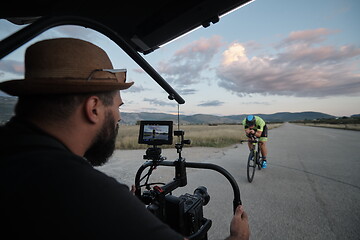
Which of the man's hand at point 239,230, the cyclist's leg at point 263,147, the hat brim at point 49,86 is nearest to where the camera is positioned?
the hat brim at point 49,86

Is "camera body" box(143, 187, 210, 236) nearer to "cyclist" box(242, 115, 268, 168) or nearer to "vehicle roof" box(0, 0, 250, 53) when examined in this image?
"vehicle roof" box(0, 0, 250, 53)

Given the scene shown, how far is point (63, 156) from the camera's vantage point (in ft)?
2.15

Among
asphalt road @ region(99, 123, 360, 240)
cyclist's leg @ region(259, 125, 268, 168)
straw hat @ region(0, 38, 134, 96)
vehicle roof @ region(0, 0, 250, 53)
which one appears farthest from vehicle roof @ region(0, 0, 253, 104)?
cyclist's leg @ region(259, 125, 268, 168)

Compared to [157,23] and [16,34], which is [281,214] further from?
[16,34]

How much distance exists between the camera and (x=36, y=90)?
2.56 feet

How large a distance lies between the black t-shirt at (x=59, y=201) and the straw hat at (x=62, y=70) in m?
0.25

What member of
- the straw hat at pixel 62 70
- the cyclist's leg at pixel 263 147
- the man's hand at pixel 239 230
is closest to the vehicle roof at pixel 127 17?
the straw hat at pixel 62 70

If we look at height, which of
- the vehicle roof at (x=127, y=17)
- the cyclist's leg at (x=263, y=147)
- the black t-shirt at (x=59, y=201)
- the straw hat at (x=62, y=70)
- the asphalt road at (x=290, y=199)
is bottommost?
the asphalt road at (x=290, y=199)

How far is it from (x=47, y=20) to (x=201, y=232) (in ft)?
5.69

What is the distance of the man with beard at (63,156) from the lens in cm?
54

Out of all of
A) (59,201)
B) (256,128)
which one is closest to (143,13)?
(59,201)

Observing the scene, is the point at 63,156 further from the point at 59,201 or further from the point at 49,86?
the point at 49,86

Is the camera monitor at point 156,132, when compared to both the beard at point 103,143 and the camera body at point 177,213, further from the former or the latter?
the beard at point 103,143

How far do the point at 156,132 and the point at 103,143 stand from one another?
2.75ft
